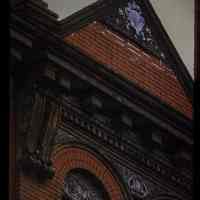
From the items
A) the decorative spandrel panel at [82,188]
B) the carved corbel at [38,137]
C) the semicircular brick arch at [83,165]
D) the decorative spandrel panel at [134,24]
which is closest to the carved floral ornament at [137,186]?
the semicircular brick arch at [83,165]

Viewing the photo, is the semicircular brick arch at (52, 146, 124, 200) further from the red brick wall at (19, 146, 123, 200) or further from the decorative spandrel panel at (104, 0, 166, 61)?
the decorative spandrel panel at (104, 0, 166, 61)

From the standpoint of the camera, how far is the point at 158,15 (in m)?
16.7

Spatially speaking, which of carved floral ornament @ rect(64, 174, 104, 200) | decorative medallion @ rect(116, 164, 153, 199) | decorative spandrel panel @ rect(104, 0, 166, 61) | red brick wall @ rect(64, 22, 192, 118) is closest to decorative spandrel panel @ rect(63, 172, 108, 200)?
carved floral ornament @ rect(64, 174, 104, 200)

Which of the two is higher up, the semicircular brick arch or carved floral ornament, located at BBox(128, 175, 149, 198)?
carved floral ornament, located at BBox(128, 175, 149, 198)

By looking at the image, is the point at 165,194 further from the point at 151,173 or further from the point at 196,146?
the point at 196,146

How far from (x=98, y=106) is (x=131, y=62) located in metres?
1.08

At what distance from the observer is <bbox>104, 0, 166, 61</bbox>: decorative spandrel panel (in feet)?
52.7

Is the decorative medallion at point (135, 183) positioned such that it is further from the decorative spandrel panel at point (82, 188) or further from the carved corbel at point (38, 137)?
the carved corbel at point (38, 137)

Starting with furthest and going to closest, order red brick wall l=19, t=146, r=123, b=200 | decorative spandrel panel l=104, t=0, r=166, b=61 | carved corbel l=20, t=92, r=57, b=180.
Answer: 1. decorative spandrel panel l=104, t=0, r=166, b=61
2. carved corbel l=20, t=92, r=57, b=180
3. red brick wall l=19, t=146, r=123, b=200

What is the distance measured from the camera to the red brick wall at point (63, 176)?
46.5 feet

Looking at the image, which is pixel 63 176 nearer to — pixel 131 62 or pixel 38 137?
pixel 38 137

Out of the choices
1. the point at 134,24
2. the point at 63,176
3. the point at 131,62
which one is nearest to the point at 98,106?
the point at 63,176

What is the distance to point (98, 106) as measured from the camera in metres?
15.4

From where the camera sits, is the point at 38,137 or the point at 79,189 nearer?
the point at 38,137
